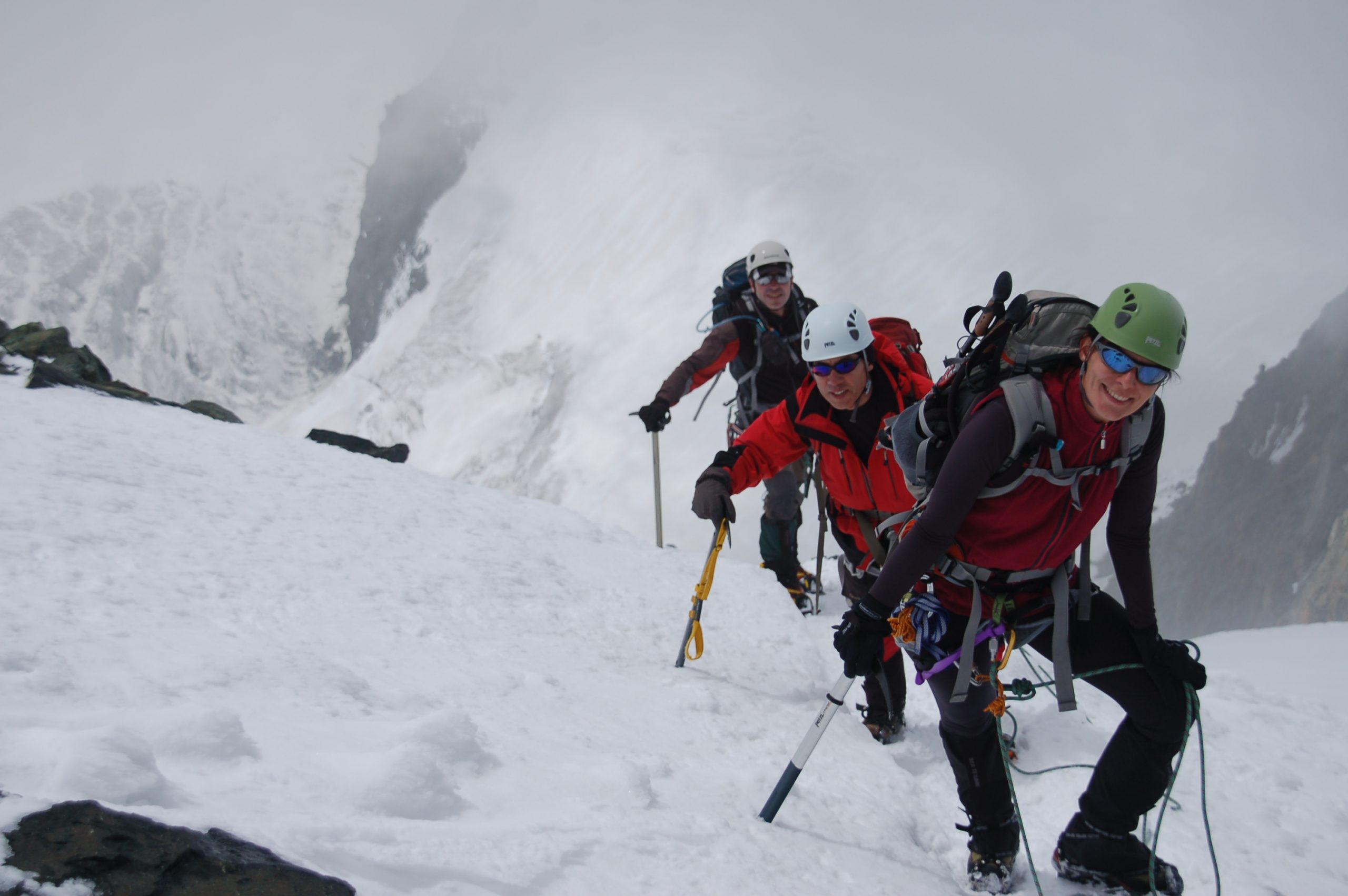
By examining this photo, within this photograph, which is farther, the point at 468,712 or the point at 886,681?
the point at 886,681

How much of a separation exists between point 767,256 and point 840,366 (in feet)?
8.80

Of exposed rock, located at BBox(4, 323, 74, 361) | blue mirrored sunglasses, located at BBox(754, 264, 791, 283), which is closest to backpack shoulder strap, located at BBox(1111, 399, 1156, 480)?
blue mirrored sunglasses, located at BBox(754, 264, 791, 283)

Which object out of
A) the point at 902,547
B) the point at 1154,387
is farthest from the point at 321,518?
the point at 1154,387

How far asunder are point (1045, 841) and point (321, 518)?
4481 mm

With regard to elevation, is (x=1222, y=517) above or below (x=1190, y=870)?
above

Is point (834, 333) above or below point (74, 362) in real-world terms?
above

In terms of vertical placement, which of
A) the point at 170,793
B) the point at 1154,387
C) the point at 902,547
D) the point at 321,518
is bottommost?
the point at 321,518

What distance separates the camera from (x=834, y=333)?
342 cm

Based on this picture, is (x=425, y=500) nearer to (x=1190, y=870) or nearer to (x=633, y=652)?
(x=633, y=652)

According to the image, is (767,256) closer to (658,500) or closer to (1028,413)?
(658,500)

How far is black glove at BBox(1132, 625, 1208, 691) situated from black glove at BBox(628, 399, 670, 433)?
148 inches

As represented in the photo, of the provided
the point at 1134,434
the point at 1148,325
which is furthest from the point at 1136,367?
the point at 1134,434

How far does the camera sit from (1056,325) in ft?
8.00

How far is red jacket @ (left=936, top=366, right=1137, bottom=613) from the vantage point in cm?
234
